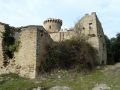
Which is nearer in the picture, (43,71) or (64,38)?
(43,71)

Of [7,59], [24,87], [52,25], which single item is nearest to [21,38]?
[7,59]

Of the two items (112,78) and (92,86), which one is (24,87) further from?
(112,78)

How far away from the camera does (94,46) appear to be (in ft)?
171

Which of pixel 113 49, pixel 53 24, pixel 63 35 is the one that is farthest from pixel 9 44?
pixel 113 49

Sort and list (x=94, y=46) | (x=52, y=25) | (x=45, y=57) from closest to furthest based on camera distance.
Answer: (x=45, y=57), (x=94, y=46), (x=52, y=25)

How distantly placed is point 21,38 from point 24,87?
26.3 ft

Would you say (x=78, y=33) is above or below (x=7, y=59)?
above

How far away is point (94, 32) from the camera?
53438 mm

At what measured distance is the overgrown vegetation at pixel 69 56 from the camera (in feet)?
151

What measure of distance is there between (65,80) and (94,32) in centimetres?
1240

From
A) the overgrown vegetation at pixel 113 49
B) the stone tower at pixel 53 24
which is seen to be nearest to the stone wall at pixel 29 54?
the overgrown vegetation at pixel 113 49

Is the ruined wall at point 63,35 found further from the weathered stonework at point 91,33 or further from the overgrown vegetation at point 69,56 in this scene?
the overgrown vegetation at point 69,56

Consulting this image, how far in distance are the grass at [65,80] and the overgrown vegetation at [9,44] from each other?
9.16 feet

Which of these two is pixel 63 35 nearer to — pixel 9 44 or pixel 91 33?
pixel 91 33
